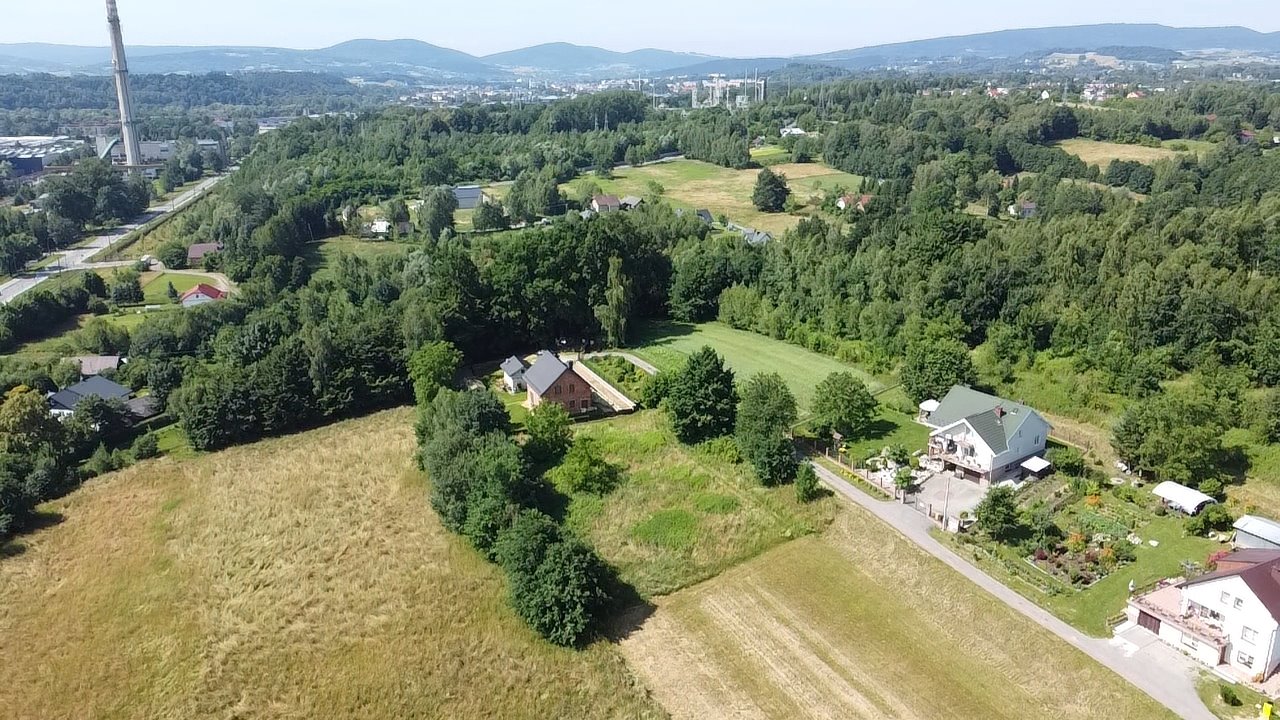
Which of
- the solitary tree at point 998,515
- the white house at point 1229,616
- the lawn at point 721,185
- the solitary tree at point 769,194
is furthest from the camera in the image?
the solitary tree at point 769,194

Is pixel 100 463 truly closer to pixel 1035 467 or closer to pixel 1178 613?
pixel 1035 467

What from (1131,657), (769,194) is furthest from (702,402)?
(769,194)

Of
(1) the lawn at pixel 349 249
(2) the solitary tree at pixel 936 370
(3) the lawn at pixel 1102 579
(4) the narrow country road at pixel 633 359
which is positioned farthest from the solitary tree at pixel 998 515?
(1) the lawn at pixel 349 249

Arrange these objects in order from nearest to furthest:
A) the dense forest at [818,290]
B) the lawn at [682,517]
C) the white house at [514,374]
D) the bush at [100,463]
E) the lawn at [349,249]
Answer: the lawn at [682,517] → the bush at [100,463] → the dense forest at [818,290] → the white house at [514,374] → the lawn at [349,249]

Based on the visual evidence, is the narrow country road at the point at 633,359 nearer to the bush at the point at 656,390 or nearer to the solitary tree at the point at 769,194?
the bush at the point at 656,390

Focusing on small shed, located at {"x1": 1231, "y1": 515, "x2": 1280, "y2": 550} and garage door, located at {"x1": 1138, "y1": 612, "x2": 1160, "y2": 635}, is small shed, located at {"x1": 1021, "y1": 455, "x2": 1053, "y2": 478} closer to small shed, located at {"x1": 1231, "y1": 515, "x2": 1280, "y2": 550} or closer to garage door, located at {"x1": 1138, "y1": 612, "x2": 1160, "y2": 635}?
small shed, located at {"x1": 1231, "y1": 515, "x2": 1280, "y2": 550}

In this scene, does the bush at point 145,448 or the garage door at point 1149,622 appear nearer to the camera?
the garage door at point 1149,622

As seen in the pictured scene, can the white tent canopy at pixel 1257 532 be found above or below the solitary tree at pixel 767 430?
below
